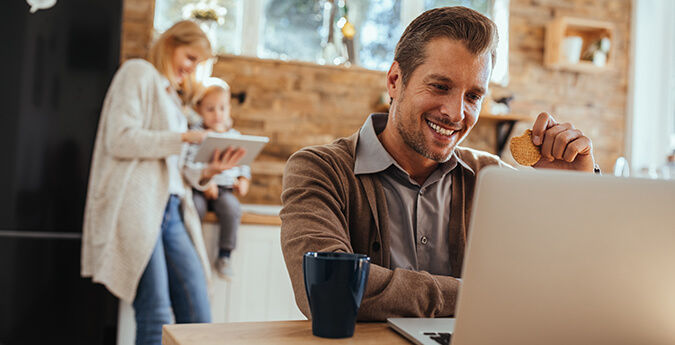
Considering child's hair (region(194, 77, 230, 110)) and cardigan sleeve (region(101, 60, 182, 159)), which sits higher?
child's hair (region(194, 77, 230, 110))

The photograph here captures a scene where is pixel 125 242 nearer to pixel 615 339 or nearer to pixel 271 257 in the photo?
pixel 271 257

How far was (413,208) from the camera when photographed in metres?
1.29

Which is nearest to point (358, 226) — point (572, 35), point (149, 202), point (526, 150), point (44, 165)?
point (526, 150)

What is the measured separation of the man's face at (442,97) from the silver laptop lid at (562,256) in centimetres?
68

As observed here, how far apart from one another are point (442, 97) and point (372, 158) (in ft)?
0.63

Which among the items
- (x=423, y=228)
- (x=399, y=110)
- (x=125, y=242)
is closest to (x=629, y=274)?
(x=423, y=228)

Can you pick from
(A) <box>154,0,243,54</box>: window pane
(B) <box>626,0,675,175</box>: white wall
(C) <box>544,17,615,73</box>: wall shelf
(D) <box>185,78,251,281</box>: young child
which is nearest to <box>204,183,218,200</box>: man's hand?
(D) <box>185,78,251,281</box>: young child

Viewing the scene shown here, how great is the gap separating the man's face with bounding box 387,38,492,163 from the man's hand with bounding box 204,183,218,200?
155 cm

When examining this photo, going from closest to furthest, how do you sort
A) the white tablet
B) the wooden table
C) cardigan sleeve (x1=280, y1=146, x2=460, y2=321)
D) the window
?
the wooden table → cardigan sleeve (x1=280, y1=146, x2=460, y2=321) → the white tablet → the window

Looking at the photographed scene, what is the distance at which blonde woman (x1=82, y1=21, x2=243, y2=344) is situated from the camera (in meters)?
2.25

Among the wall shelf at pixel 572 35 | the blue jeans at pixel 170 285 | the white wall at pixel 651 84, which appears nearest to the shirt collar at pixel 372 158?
the blue jeans at pixel 170 285

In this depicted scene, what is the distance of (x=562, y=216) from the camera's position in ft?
1.93

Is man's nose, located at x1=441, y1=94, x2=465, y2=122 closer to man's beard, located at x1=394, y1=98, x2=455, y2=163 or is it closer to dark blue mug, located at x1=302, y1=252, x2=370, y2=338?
man's beard, located at x1=394, y1=98, x2=455, y2=163


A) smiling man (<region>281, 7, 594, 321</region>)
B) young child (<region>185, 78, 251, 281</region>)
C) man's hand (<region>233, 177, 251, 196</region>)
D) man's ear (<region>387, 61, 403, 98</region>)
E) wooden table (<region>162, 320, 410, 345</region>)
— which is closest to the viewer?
wooden table (<region>162, 320, 410, 345</region>)
